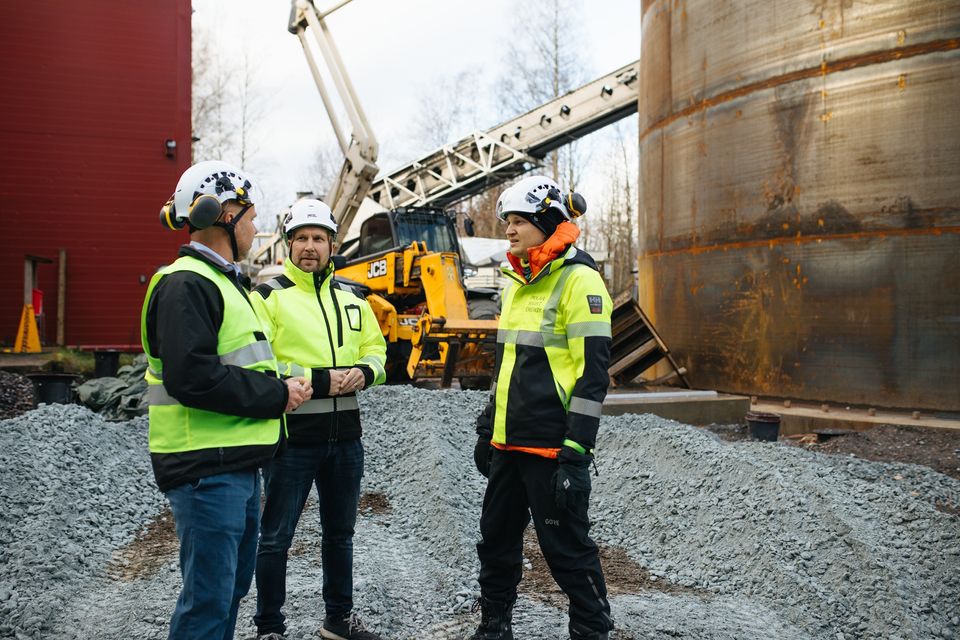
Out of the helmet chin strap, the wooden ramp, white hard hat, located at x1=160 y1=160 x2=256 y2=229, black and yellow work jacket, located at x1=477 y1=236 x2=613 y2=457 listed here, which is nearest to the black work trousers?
black and yellow work jacket, located at x1=477 y1=236 x2=613 y2=457

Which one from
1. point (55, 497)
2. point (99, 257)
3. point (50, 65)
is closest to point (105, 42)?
point (50, 65)

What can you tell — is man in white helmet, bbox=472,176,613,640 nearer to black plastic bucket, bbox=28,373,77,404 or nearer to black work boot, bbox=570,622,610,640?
black work boot, bbox=570,622,610,640

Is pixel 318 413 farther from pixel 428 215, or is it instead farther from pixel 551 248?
pixel 428 215

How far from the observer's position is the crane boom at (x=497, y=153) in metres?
19.8

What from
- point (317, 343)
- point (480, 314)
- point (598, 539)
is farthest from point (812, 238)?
point (317, 343)

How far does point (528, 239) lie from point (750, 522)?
9.84 feet

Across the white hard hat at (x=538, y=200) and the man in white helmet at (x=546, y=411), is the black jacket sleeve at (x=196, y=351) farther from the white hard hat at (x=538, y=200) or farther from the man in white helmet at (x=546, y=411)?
the white hard hat at (x=538, y=200)

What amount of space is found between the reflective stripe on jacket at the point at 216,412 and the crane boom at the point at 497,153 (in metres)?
17.9

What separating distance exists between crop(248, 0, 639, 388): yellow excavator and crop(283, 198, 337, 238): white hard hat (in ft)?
11.5

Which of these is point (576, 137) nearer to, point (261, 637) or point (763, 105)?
point (763, 105)

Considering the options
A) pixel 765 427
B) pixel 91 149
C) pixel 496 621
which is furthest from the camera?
pixel 91 149

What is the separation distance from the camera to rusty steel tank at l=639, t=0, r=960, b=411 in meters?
7.95

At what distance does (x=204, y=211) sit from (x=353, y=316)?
120cm

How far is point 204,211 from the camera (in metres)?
2.71
